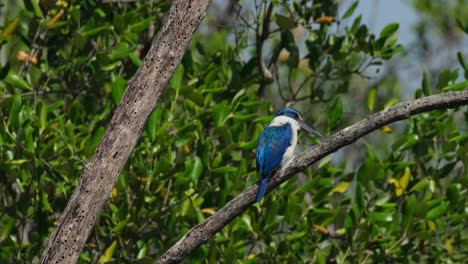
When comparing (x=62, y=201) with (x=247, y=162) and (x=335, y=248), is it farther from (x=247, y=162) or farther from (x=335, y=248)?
(x=335, y=248)

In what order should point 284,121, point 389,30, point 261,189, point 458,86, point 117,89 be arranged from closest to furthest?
point 261,189, point 117,89, point 458,86, point 284,121, point 389,30

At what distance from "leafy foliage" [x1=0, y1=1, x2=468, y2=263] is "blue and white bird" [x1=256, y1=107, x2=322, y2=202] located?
0.17m

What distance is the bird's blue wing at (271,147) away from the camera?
691 cm

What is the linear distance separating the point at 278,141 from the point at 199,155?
1.89ft

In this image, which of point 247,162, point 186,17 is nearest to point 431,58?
point 247,162

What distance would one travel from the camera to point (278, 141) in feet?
24.5

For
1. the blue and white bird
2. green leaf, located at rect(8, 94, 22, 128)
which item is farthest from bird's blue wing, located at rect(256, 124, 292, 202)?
green leaf, located at rect(8, 94, 22, 128)

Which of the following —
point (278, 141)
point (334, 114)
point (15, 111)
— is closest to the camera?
point (15, 111)

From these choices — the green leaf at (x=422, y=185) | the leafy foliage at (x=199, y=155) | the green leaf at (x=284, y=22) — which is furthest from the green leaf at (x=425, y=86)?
the green leaf at (x=284, y=22)

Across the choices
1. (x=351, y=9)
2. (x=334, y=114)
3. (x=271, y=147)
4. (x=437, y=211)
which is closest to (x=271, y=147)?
(x=271, y=147)

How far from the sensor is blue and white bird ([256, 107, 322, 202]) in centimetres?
699

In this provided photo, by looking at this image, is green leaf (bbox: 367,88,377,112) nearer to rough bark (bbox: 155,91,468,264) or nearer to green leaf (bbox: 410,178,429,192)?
green leaf (bbox: 410,178,429,192)

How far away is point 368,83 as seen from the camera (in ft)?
45.9

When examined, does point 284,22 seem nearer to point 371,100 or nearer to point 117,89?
point 371,100
